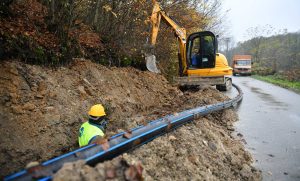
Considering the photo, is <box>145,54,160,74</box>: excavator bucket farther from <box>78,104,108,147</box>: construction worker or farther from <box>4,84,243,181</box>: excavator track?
<box>78,104,108,147</box>: construction worker

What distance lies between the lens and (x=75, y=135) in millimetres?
5484

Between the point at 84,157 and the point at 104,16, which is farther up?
the point at 104,16

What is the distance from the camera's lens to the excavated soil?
11.8ft

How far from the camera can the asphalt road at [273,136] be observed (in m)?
5.29

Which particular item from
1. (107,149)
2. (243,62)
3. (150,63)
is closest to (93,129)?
(107,149)

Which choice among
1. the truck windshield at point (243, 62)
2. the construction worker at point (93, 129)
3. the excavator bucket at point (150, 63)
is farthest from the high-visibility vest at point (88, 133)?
the truck windshield at point (243, 62)

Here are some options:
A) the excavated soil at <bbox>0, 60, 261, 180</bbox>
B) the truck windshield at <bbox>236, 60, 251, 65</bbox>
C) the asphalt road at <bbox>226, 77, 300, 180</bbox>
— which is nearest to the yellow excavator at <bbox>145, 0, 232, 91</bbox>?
the asphalt road at <bbox>226, 77, 300, 180</bbox>

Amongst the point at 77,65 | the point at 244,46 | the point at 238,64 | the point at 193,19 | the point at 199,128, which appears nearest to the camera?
the point at 199,128

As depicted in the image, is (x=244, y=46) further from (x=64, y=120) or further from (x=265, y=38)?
(x=64, y=120)

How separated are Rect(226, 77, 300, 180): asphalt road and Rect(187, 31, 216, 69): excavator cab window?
261cm

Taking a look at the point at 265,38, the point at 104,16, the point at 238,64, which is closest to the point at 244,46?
the point at 265,38

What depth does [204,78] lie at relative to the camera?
11859 mm

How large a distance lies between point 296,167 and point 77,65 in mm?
5918

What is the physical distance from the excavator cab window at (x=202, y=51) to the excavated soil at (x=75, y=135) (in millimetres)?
5244
